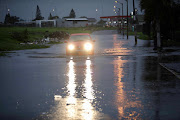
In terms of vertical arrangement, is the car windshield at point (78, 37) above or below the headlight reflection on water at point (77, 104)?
above

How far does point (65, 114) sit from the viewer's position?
24.9 ft

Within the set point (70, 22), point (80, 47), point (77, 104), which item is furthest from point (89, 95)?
point (70, 22)

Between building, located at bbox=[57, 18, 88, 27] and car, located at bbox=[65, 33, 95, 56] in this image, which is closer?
car, located at bbox=[65, 33, 95, 56]

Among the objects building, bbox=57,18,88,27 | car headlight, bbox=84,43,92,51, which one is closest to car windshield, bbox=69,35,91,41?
car headlight, bbox=84,43,92,51

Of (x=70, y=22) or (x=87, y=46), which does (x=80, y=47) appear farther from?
(x=70, y=22)

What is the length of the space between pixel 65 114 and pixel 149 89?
4107 millimetres

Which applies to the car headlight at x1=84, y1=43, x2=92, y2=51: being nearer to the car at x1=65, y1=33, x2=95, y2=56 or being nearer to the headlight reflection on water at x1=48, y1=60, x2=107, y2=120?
the car at x1=65, y1=33, x2=95, y2=56

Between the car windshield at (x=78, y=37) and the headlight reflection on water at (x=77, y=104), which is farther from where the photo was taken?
the car windshield at (x=78, y=37)

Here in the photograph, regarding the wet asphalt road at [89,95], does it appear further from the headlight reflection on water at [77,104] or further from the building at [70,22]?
the building at [70,22]

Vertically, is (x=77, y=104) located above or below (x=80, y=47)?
below

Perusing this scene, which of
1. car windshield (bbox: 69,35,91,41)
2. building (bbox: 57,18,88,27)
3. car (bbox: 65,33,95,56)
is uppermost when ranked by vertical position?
building (bbox: 57,18,88,27)

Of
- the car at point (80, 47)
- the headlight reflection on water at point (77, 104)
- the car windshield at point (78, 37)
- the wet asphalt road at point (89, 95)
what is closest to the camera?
the headlight reflection on water at point (77, 104)

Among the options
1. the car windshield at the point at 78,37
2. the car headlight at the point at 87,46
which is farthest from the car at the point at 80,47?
the car windshield at the point at 78,37

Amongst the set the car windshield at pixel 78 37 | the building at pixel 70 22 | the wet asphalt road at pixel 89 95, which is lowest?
the wet asphalt road at pixel 89 95
